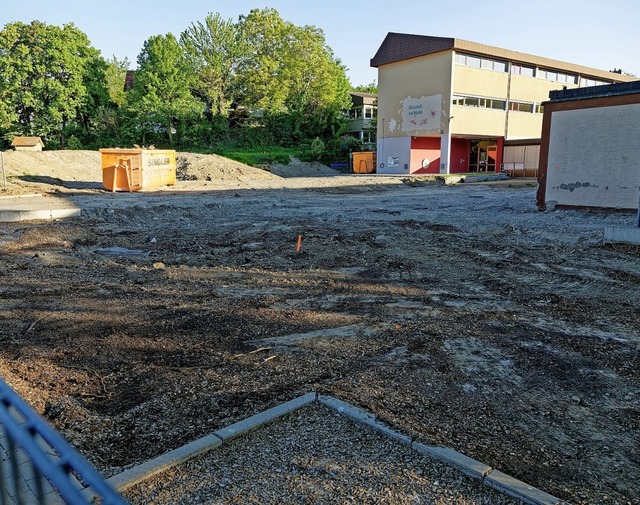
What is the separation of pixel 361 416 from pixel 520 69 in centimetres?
4761

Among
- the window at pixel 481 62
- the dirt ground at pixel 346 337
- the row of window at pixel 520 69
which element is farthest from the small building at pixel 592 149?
the row of window at pixel 520 69

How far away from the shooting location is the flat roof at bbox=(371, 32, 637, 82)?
39938 mm

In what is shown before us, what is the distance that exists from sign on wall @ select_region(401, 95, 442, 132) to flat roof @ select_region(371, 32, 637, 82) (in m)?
3.62

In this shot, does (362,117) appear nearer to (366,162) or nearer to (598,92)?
(366,162)

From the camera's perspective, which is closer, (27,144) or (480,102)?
(27,144)

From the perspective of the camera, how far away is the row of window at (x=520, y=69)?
41094mm

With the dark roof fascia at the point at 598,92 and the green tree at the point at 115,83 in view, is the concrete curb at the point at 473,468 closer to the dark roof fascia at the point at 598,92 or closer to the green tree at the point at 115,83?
the dark roof fascia at the point at 598,92

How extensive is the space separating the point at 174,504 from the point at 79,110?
173ft

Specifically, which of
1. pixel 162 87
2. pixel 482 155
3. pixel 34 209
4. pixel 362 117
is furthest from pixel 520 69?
pixel 34 209

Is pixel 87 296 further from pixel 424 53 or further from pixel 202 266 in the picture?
pixel 424 53

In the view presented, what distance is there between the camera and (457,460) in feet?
10.6

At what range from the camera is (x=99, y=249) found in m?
11.5

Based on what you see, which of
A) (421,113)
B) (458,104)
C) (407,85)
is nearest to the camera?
(458,104)

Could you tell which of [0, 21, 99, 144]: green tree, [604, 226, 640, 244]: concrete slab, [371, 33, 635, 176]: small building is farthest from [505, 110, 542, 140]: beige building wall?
[0, 21, 99, 144]: green tree
